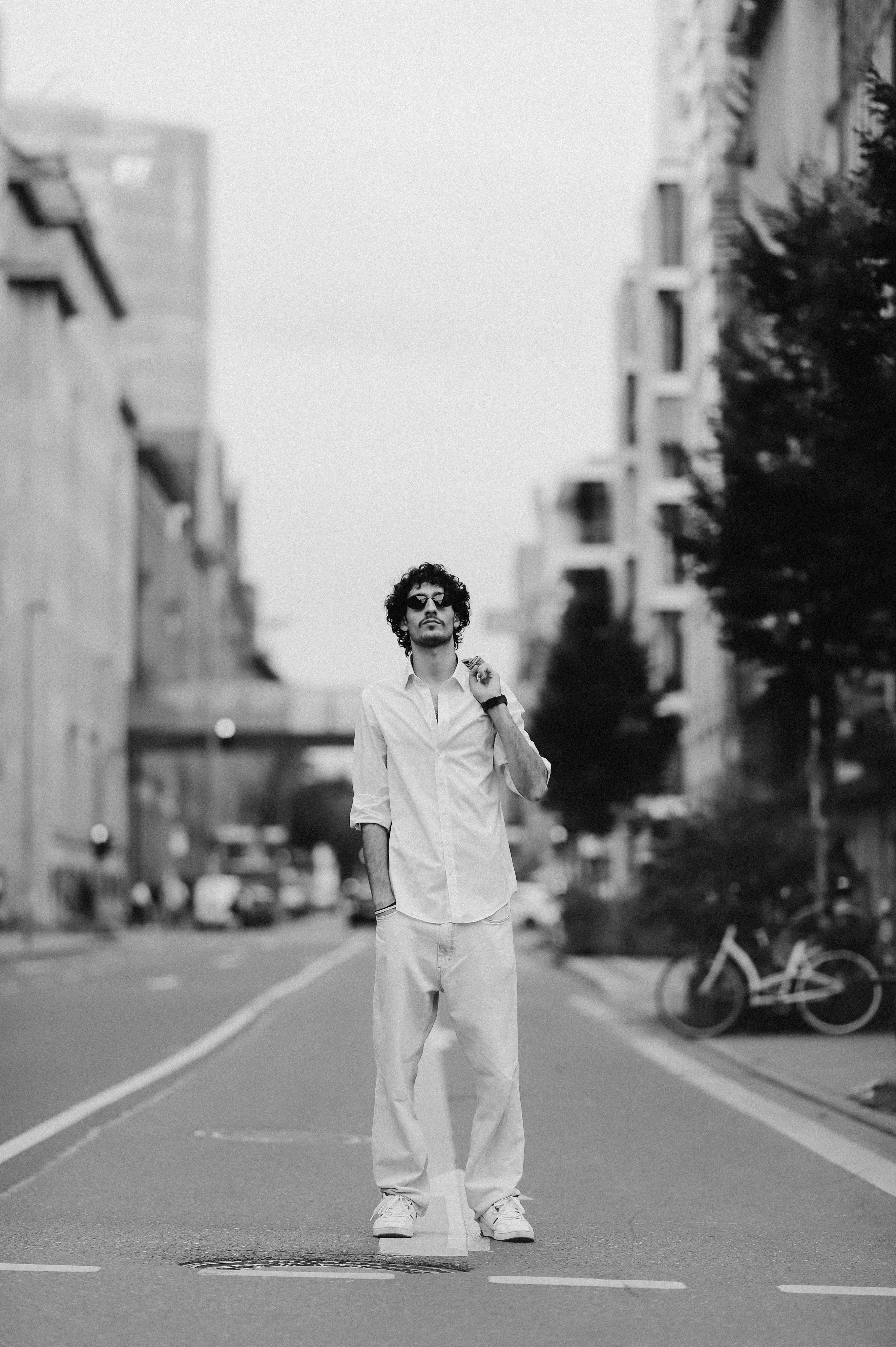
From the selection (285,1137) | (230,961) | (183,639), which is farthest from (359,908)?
(285,1137)

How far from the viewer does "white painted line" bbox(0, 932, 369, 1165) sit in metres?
10.7

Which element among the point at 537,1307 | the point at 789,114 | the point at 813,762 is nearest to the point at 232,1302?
the point at 537,1307

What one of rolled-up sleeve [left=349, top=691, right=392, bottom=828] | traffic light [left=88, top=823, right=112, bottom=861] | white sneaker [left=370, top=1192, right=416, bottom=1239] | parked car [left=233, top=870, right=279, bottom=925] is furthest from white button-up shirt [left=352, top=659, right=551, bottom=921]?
parked car [left=233, top=870, right=279, bottom=925]

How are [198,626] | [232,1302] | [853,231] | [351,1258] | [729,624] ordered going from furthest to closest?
[198,626]
[729,624]
[853,231]
[351,1258]
[232,1302]

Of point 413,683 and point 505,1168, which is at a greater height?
point 413,683

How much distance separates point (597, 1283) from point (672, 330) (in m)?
68.4

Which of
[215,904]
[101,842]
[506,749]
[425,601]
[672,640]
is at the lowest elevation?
[215,904]

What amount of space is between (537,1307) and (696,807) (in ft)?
49.5

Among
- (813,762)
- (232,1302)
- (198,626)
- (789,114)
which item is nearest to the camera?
(232,1302)

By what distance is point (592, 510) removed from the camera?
111 m

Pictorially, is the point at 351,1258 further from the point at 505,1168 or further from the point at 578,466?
the point at 578,466

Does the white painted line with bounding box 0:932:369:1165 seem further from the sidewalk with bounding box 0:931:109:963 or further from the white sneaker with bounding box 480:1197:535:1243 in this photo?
the sidewalk with bounding box 0:931:109:963

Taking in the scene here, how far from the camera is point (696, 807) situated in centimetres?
2153

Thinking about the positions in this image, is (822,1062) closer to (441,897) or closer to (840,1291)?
Result: (441,897)
